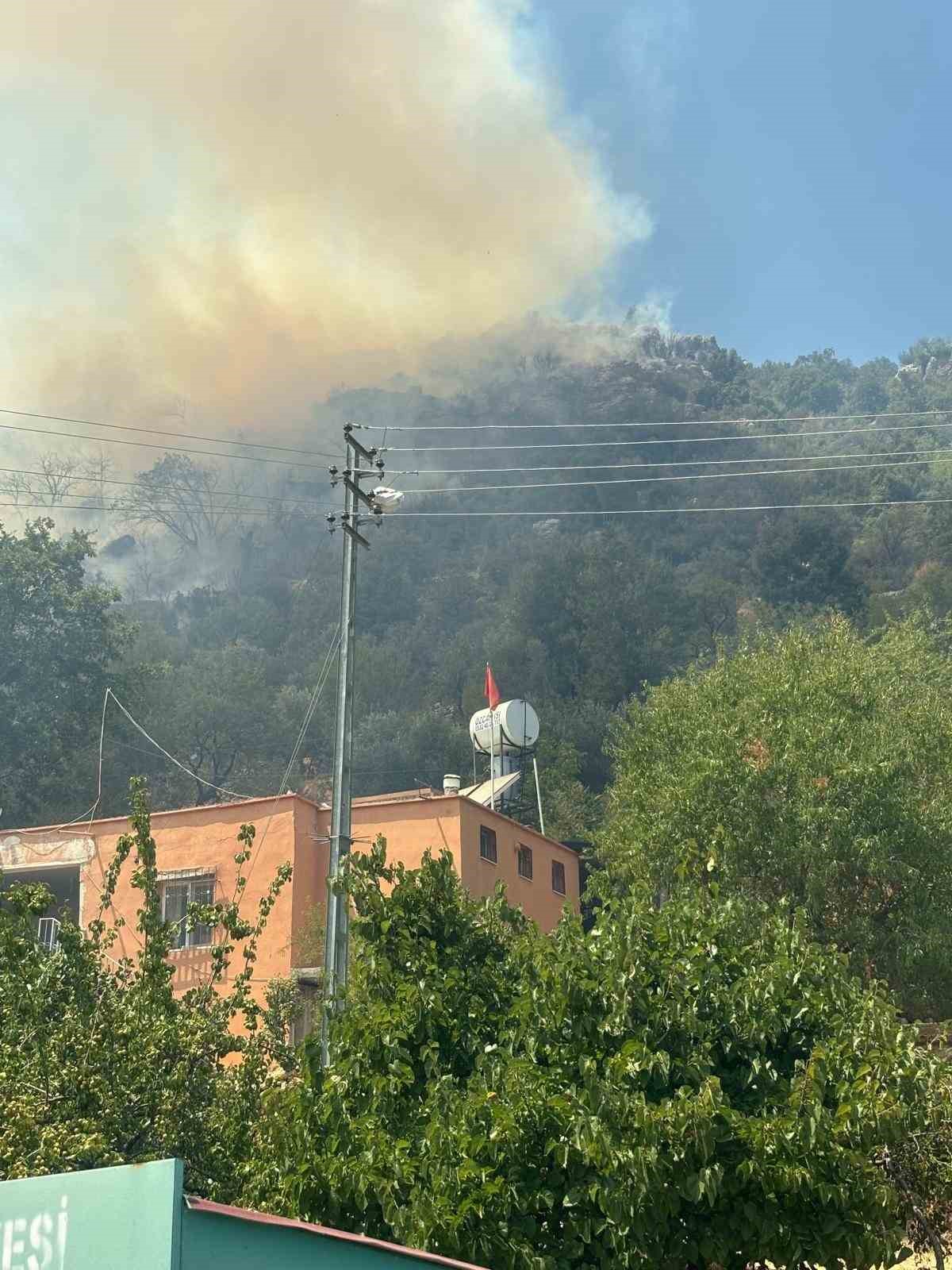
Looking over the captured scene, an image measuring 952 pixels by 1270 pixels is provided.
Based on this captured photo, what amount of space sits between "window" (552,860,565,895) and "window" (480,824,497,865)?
4.74 m

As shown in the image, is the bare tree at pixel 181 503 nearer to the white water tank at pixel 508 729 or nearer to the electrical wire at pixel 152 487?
the electrical wire at pixel 152 487

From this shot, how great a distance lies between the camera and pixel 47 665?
64375 millimetres

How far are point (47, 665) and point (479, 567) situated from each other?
60.4m

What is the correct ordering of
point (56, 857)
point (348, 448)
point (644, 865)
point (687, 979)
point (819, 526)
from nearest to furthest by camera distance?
point (687, 979) → point (348, 448) → point (644, 865) → point (56, 857) → point (819, 526)

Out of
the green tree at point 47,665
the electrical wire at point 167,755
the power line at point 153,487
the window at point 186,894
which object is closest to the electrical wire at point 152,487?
the power line at point 153,487

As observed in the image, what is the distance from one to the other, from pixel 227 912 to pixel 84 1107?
264cm

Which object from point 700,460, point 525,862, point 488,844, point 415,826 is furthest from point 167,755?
point 700,460

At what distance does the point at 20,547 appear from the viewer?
66.9 m

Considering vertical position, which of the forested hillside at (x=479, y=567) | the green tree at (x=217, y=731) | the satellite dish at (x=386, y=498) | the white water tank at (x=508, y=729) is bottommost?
the satellite dish at (x=386, y=498)

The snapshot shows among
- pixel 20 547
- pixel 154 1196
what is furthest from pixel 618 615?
pixel 154 1196

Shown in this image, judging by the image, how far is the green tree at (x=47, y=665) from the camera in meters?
61.8

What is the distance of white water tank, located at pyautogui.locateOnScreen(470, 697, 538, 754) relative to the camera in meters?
44.0

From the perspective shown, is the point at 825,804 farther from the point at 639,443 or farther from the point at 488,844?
the point at 639,443

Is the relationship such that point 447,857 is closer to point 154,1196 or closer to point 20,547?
point 154,1196
